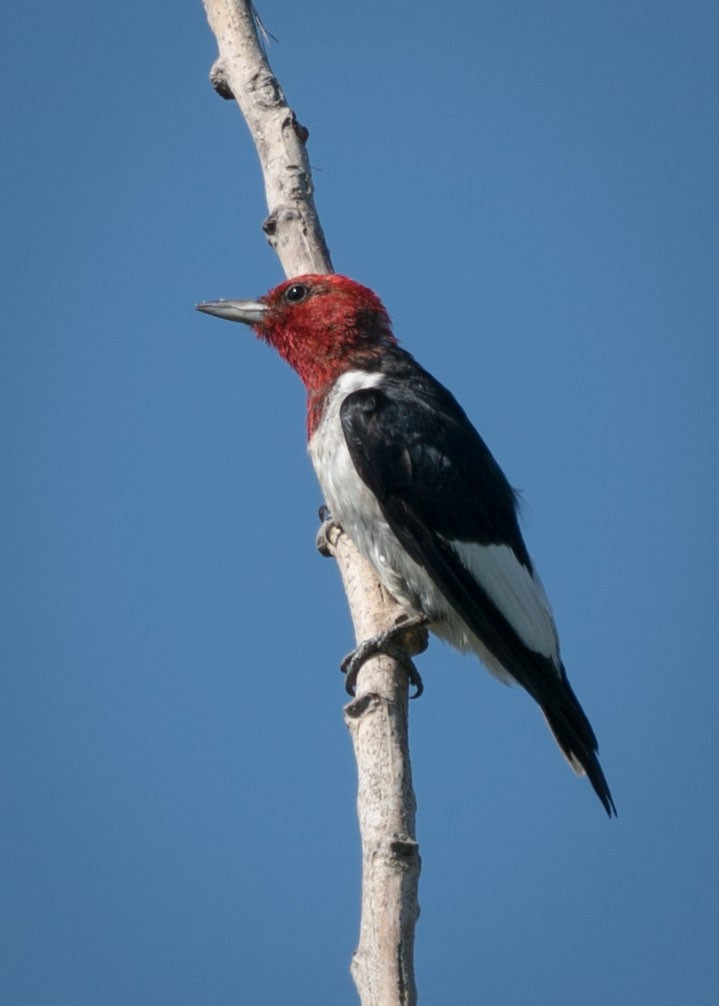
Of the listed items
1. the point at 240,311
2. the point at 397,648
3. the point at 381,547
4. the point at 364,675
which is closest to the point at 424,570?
the point at 381,547

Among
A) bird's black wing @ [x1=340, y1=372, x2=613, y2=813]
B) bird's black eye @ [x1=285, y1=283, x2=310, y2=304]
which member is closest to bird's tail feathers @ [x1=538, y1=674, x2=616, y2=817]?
bird's black wing @ [x1=340, y1=372, x2=613, y2=813]

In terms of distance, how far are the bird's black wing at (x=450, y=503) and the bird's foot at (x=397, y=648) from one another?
21 cm

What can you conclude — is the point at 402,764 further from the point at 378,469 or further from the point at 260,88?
the point at 260,88

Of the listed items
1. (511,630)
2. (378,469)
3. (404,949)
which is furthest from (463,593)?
(404,949)

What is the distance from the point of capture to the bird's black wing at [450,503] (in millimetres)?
4559

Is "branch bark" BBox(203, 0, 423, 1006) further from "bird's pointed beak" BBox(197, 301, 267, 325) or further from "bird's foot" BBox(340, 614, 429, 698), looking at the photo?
"bird's pointed beak" BBox(197, 301, 267, 325)

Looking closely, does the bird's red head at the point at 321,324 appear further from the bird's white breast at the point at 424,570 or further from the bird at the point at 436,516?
the bird's white breast at the point at 424,570

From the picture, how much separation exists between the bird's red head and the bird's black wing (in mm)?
320

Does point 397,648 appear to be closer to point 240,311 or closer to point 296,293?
point 296,293

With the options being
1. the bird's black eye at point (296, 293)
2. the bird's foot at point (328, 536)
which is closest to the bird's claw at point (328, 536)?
the bird's foot at point (328, 536)

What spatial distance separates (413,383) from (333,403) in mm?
307

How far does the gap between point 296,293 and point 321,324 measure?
0.62 feet

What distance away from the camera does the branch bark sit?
306cm

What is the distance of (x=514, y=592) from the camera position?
187 inches
